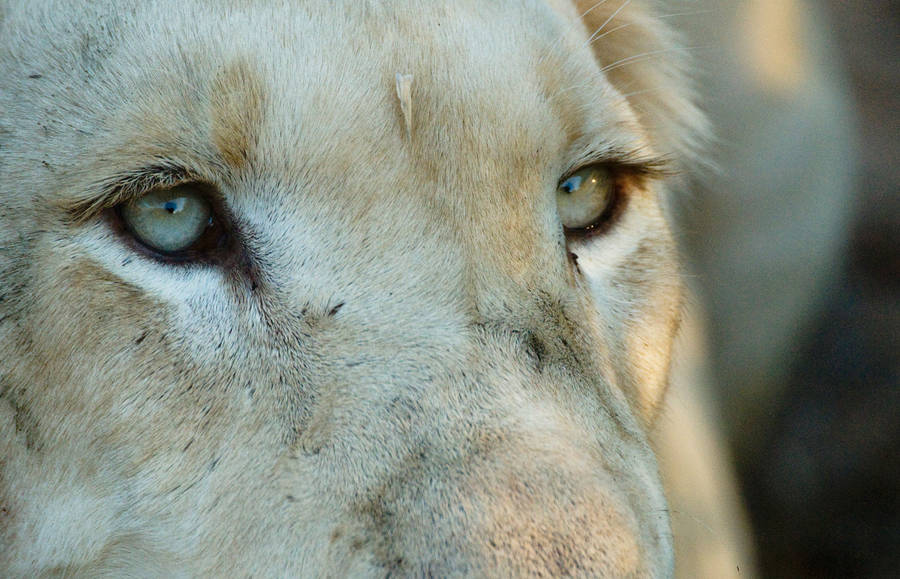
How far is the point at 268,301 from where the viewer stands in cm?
139

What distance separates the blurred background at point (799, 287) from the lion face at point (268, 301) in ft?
5.48

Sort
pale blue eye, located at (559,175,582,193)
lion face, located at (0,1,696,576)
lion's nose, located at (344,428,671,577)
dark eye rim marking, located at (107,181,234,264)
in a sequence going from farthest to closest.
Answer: pale blue eye, located at (559,175,582,193), dark eye rim marking, located at (107,181,234,264), lion face, located at (0,1,696,576), lion's nose, located at (344,428,671,577)

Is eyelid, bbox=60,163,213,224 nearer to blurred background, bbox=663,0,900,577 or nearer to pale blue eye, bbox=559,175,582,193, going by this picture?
pale blue eye, bbox=559,175,582,193

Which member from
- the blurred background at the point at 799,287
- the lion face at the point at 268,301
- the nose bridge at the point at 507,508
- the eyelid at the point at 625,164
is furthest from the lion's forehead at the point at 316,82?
the blurred background at the point at 799,287

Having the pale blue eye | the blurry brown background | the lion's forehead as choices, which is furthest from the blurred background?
the lion's forehead

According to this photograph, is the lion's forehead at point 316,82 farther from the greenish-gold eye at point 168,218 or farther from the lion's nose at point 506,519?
the lion's nose at point 506,519

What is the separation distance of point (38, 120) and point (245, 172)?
307mm

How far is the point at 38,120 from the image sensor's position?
142 centimetres

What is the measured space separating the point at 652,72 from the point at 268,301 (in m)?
1.29

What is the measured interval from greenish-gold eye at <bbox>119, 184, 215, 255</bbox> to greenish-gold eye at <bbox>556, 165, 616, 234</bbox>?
1.94 ft

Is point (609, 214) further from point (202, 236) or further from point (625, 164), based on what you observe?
point (202, 236)

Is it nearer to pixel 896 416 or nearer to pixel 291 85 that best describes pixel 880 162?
pixel 896 416

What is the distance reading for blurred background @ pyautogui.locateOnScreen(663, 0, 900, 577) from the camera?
317cm

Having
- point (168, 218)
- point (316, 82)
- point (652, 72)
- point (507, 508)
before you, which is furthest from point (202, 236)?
point (652, 72)
